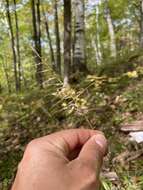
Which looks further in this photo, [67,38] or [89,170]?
[67,38]

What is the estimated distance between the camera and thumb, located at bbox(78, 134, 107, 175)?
1194 mm

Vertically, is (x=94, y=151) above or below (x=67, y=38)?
below

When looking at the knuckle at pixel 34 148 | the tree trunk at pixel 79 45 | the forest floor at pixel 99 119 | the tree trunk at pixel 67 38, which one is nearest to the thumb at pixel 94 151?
the knuckle at pixel 34 148

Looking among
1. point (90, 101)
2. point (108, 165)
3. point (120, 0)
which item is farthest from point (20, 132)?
point (120, 0)

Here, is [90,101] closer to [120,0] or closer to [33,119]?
[33,119]

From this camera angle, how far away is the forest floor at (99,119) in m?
4.41

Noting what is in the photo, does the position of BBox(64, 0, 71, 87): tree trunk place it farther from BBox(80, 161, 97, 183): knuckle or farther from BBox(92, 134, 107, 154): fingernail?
BBox(80, 161, 97, 183): knuckle

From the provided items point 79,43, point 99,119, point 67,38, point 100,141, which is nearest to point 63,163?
point 100,141

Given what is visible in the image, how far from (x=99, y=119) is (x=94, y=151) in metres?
4.65

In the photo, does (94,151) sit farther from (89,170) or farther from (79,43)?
(79,43)

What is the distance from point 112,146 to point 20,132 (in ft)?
7.93

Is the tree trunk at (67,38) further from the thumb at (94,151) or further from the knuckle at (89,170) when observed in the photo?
the knuckle at (89,170)

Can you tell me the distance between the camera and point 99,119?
586cm

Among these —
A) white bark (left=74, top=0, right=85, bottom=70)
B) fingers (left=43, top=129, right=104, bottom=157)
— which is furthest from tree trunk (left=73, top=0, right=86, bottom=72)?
fingers (left=43, top=129, right=104, bottom=157)
